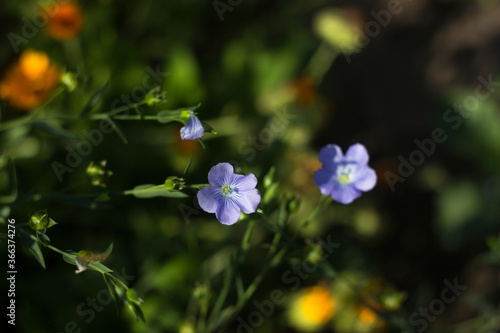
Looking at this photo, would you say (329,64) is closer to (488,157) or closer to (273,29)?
(273,29)

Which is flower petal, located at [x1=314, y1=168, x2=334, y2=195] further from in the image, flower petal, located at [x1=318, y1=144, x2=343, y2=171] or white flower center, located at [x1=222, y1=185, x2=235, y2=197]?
white flower center, located at [x1=222, y1=185, x2=235, y2=197]

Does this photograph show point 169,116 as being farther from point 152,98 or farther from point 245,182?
point 245,182

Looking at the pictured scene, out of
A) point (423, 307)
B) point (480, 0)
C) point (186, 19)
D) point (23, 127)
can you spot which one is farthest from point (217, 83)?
point (480, 0)

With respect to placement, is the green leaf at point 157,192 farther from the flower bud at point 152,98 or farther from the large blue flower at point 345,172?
→ the large blue flower at point 345,172

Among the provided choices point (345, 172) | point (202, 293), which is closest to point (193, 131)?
point (345, 172)

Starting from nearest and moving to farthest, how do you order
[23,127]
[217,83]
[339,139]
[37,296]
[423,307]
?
[23,127], [37,296], [423,307], [217,83], [339,139]

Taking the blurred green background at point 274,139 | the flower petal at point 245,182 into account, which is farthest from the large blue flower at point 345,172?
the blurred green background at point 274,139

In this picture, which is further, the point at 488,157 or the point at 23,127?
the point at 488,157
